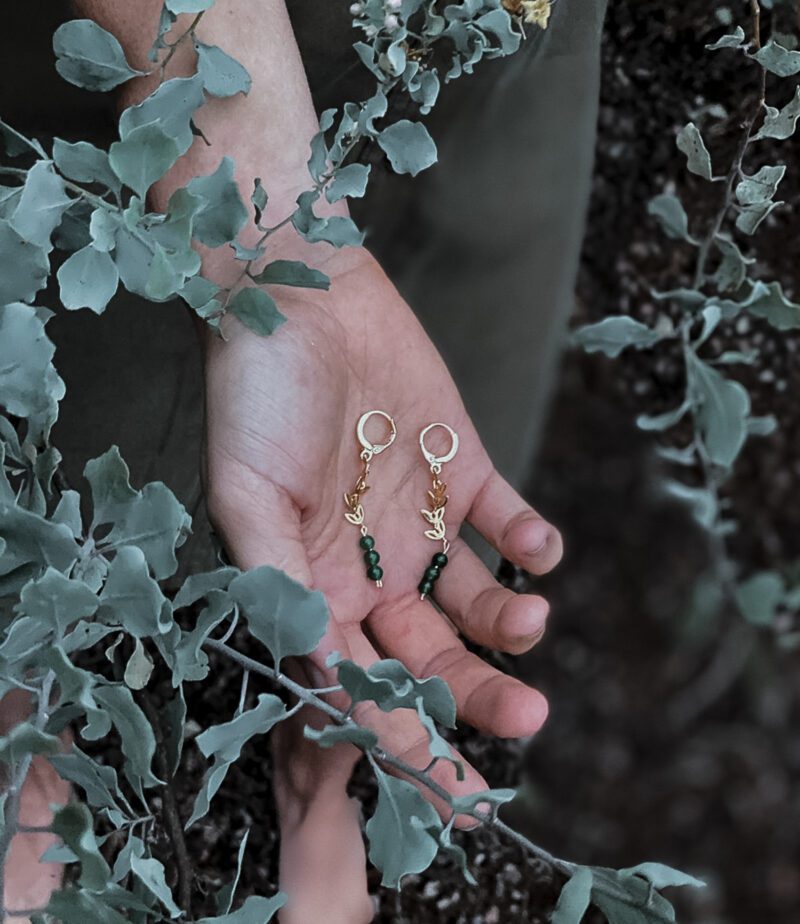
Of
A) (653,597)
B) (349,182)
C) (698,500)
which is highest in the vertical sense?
(349,182)

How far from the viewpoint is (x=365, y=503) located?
0.87 m

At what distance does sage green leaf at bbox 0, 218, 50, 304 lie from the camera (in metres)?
0.50

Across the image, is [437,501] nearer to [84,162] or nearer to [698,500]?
[84,162]

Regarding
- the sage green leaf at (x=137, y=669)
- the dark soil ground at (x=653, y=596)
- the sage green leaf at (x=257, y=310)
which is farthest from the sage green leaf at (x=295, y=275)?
the dark soil ground at (x=653, y=596)

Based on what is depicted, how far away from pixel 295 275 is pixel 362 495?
0.97 feet

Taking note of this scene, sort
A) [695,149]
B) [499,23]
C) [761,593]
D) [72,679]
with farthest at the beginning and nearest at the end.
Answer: [761,593], [695,149], [499,23], [72,679]

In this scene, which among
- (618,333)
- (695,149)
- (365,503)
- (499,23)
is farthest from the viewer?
(618,333)

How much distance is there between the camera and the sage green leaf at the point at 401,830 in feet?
1.57

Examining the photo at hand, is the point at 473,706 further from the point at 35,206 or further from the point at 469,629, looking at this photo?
the point at 35,206

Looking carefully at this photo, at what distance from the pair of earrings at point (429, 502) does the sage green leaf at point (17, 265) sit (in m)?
0.39

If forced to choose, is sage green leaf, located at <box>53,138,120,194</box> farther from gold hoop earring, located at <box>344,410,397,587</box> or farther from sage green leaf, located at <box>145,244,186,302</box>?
gold hoop earring, located at <box>344,410,397,587</box>

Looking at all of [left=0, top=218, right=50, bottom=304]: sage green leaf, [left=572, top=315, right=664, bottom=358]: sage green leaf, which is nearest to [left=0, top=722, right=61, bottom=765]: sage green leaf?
[left=0, top=218, right=50, bottom=304]: sage green leaf

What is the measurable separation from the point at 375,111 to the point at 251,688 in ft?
2.17

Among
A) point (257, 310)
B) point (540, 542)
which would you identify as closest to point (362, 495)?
point (540, 542)
